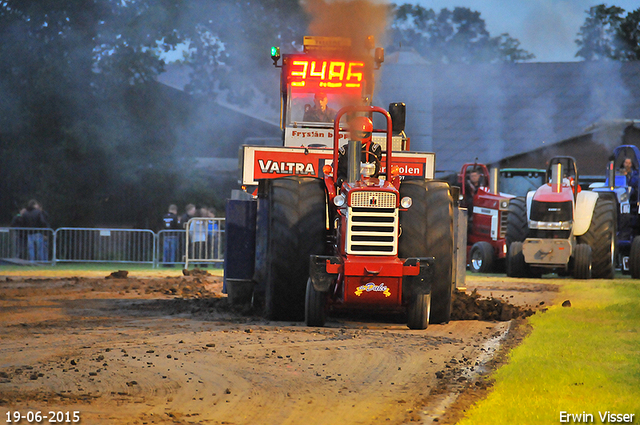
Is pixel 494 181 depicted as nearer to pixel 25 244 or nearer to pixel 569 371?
pixel 25 244

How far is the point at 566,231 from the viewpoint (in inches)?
751

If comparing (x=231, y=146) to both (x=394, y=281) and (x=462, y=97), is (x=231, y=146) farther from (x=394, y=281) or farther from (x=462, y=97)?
(x=394, y=281)

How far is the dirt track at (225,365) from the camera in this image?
584cm

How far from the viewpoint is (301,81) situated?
1494cm

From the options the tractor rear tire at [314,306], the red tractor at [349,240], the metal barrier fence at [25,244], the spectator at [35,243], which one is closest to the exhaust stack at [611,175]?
the red tractor at [349,240]

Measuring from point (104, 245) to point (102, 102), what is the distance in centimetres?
649

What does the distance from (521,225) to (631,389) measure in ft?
45.8

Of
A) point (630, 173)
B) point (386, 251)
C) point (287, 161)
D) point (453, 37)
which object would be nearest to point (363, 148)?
point (386, 251)

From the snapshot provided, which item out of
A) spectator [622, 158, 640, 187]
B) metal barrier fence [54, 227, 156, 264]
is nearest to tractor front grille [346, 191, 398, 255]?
spectator [622, 158, 640, 187]

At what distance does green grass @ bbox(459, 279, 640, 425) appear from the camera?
18.9 feet

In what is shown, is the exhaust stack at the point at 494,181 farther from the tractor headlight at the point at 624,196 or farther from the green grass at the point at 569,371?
the green grass at the point at 569,371

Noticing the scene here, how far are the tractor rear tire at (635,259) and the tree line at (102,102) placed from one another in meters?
11.1

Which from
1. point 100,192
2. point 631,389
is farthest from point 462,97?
point 631,389

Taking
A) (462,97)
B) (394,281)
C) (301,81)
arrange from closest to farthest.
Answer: (394,281)
(301,81)
(462,97)
